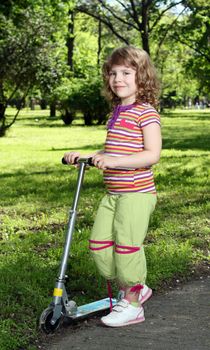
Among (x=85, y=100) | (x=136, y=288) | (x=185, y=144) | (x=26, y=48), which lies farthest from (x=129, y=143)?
(x=85, y=100)

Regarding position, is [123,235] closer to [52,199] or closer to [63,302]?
[63,302]

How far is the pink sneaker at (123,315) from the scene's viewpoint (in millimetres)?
3799

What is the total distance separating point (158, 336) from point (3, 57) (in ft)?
65.8

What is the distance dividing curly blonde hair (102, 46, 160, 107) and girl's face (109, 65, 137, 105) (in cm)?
2

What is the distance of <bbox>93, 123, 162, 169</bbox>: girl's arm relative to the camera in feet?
11.8

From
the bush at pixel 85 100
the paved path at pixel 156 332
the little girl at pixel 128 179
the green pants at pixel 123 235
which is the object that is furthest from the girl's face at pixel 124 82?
the bush at pixel 85 100

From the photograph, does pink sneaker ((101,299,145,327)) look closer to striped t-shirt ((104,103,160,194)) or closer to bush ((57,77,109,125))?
striped t-shirt ((104,103,160,194))

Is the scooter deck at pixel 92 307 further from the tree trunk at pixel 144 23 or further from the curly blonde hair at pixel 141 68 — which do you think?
the tree trunk at pixel 144 23

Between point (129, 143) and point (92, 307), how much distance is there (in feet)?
3.57

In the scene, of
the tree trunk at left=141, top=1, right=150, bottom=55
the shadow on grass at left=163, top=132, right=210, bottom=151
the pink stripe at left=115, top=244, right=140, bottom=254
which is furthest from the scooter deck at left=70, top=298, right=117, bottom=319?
the tree trunk at left=141, top=1, right=150, bottom=55

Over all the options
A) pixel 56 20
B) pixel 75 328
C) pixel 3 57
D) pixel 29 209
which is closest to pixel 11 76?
pixel 3 57

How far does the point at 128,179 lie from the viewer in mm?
3762

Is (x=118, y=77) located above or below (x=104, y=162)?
above

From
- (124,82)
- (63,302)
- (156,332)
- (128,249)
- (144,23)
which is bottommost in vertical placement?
(156,332)
